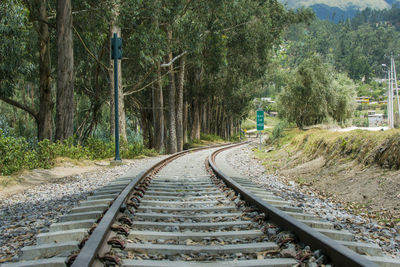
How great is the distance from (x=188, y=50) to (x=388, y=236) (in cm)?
2090

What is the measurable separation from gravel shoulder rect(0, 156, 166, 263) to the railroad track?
0.43 m

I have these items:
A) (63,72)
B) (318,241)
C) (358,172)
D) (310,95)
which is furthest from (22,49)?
(310,95)

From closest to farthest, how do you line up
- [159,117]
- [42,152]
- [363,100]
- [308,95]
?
[42,152]
[308,95]
[159,117]
[363,100]

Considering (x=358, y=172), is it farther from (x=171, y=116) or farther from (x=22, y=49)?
(x=171, y=116)

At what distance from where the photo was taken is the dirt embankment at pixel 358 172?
6407 millimetres

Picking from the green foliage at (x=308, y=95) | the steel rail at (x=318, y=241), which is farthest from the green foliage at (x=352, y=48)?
the steel rail at (x=318, y=241)

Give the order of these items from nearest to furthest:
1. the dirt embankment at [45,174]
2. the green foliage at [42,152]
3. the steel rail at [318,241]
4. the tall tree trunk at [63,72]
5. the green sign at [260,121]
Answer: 1. the steel rail at [318,241]
2. the dirt embankment at [45,174]
3. the green foliage at [42,152]
4. the tall tree trunk at [63,72]
5. the green sign at [260,121]

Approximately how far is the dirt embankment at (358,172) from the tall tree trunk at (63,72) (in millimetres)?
8282

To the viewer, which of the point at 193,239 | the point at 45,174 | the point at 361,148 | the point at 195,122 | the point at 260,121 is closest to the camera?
the point at 193,239

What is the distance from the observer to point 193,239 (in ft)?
13.1

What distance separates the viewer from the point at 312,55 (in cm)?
2712

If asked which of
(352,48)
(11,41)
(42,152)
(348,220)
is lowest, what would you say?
(348,220)

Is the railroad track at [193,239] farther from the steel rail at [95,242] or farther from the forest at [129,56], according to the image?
the forest at [129,56]

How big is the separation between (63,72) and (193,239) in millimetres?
12552
